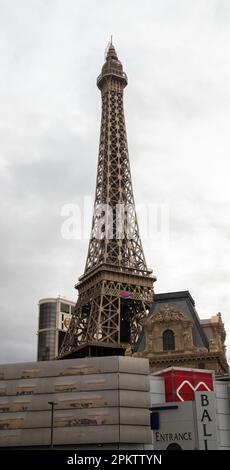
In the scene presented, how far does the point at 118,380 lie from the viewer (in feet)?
189

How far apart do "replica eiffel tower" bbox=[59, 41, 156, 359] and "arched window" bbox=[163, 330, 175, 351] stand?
62.3ft

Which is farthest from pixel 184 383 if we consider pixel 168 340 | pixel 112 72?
pixel 112 72

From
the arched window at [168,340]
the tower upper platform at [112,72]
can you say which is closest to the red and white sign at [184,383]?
the arched window at [168,340]

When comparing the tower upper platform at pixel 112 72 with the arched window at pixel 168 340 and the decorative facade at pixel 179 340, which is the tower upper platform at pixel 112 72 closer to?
the decorative facade at pixel 179 340

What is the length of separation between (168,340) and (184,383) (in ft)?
47.4

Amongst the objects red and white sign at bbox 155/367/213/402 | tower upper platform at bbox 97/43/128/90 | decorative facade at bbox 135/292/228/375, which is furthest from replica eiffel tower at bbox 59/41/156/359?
red and white sign at bbox 155/367/213/402

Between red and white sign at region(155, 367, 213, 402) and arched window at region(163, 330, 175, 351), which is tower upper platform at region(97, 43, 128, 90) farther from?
red and white sign at region(155, 367, 213, 402)

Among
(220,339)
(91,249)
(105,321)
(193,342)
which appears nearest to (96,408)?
(193,342)

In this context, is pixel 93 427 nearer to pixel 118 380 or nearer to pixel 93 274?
pixel 118 380

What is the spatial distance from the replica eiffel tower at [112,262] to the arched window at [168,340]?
19.0m

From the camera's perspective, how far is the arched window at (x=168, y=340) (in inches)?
2886
